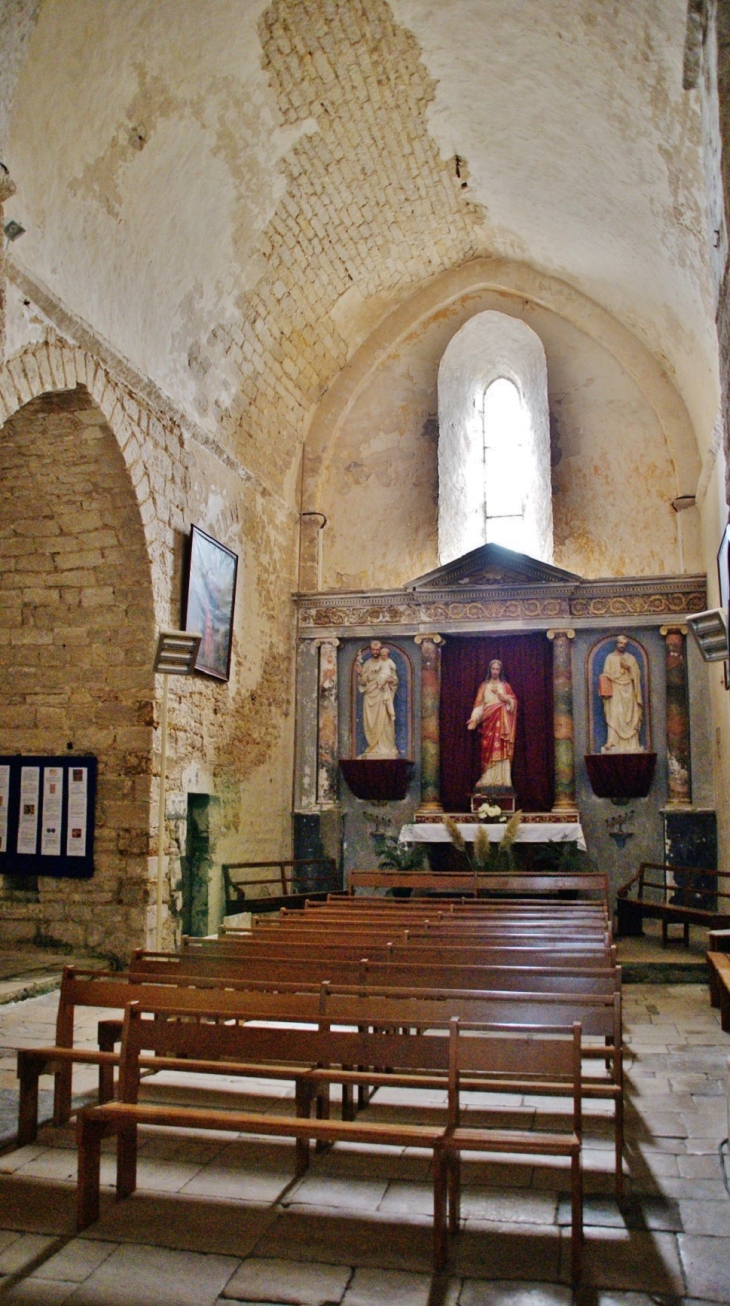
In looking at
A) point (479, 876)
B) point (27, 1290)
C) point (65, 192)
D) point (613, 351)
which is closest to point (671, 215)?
point (613, 351)

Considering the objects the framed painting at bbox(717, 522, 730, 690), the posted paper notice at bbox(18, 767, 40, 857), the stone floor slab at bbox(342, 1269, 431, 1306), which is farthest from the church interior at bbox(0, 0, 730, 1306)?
the framed painting at bbox(717, 522, 730, 690)

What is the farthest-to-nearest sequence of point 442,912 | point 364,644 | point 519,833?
point 364,644, point 519,833, point 442,912

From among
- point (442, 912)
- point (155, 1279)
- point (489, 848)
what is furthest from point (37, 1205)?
point (489, 848)

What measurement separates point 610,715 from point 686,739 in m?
0.92

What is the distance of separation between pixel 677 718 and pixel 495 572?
2.81 meters

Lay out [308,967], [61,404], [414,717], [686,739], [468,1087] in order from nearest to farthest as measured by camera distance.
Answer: [468,1087]
[308,967]
[61,404]
[686,739]
[414,717]

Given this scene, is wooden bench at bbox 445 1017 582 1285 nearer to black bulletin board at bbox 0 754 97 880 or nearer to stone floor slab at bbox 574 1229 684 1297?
stone floor slab at bbox 574 1229 684 1297

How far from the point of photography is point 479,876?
936 centimetres

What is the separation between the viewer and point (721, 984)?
6.36 m

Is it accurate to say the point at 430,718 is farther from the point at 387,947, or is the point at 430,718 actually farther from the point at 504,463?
the point at 387,947

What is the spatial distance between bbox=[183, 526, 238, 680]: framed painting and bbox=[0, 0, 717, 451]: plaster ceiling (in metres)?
1.51

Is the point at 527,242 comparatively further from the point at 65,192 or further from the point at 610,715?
the point at 65,192

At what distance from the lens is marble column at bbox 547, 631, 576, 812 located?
11.9 m

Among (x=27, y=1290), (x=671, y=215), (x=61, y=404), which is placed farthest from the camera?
(x=671, y=215)
